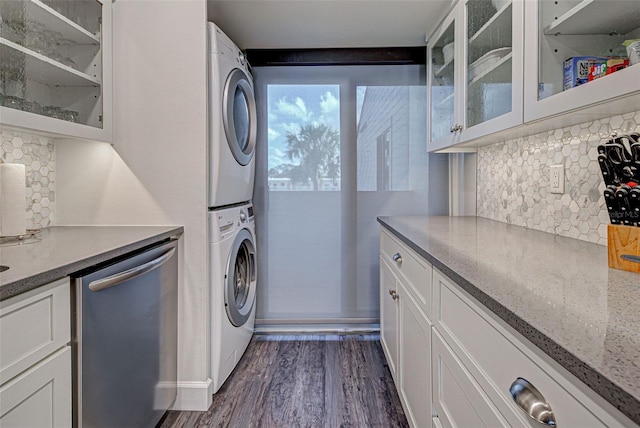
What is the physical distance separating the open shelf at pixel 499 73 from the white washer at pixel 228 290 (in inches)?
58.1

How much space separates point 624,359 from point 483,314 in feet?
1.18

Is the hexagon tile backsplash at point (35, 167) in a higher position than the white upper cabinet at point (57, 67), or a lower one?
lower

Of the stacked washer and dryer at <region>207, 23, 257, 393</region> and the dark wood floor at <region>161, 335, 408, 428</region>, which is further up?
the stacked washer and dryer at <region>207, 23, 257, 393</region>

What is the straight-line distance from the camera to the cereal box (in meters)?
1.07

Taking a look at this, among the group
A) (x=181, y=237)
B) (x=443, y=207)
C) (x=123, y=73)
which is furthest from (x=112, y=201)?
(x=443, y=207)

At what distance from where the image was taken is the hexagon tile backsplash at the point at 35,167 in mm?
1583

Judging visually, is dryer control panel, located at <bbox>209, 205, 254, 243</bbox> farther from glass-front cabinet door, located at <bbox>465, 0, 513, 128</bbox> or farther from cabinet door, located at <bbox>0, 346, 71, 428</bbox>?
glass-front cabinet door, located at <bbox>465, 0, 513, 128</bbox>

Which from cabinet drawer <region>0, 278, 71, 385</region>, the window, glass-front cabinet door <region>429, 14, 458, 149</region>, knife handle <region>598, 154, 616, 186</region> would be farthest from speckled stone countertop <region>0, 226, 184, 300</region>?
glass-front cabinet door <region>429, 14, 458, 149</region>

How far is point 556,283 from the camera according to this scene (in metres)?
0.81

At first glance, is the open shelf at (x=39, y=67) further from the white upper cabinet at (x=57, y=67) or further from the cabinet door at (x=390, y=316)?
the cabinet door at (x=390, y=316)

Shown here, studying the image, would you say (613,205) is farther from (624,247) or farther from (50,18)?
(50,18)

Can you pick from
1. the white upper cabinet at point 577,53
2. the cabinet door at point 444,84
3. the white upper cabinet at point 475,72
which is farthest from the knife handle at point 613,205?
the cabinet door at point 444,84

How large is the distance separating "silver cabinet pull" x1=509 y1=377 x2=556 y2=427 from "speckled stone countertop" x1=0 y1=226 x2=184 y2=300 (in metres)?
1.10

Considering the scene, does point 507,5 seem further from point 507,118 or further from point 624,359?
point 624,359
